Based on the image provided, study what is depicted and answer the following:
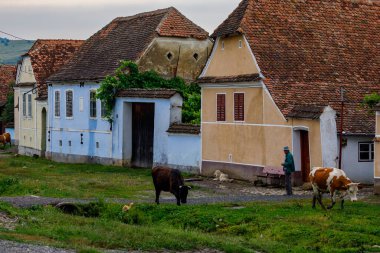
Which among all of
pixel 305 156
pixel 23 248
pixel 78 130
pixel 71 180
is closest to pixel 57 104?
pixel 78 130

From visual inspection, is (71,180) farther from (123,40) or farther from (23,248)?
(23,248)

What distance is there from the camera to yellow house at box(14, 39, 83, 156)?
190 feet

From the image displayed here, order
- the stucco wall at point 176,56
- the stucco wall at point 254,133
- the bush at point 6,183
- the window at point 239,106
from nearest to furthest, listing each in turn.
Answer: the bush at point 6,183 → the stucco wall at point 254,133 → the window at point 239,106 → the stucco wall at point 176,56

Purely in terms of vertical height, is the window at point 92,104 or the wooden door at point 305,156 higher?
the window at point 92,104

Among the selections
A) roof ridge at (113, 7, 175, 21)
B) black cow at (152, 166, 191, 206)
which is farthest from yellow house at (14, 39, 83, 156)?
black cow at (152, 166, 191, 206)

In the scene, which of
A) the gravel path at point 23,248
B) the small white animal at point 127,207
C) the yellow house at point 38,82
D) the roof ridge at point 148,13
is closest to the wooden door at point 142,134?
the roof ridge at point 148,13

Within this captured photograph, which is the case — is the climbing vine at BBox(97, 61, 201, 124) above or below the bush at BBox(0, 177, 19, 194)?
above

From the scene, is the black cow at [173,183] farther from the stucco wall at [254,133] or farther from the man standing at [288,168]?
the stucco wall at [254,133]

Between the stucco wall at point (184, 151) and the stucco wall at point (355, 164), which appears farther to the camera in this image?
the stucco wall at point (184, 151)

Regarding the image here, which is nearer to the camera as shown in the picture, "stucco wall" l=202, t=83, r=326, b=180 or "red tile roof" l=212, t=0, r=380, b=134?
"stucco wall" l=202, t=83, r=326, b=180

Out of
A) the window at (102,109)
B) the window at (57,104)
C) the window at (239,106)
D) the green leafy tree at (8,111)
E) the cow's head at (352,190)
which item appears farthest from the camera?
the green leafy tree at (8,111)

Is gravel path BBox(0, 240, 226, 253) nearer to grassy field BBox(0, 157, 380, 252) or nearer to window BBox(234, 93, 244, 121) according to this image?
grassy field BBox(0, 157, 380, 252)

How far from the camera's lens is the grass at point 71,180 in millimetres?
32675

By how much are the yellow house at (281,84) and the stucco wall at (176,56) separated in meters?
6.62
